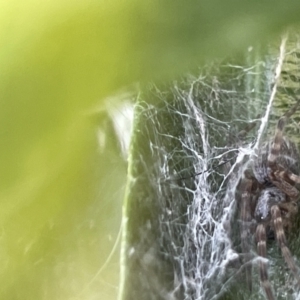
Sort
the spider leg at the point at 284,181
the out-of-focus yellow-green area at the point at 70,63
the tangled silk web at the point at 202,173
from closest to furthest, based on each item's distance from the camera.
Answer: the out-of-focus yellow-green area at the point at 70,63 → the tangled silk web at the point at 202,173 → the spider leg at the point at 284,181

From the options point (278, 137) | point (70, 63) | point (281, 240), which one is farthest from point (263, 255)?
point (70, 63)

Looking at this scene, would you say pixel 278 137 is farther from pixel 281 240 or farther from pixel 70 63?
pixel 70 63

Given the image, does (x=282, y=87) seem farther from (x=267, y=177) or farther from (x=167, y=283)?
(x=167, y=283)

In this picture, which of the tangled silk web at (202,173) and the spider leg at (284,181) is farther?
the spider leg at (284,181)

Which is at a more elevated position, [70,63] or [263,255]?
[70,63]

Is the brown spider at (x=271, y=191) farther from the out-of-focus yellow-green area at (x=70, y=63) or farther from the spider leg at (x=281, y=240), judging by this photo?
the out-of-focus yellow-green area at (x=70, y=63)

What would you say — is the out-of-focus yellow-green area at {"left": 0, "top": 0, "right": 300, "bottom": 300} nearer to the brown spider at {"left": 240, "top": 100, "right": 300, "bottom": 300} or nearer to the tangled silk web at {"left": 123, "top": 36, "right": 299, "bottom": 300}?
the tangled silk web at {"left": 123, "top": 36, "right": 299, "bottom": 300}

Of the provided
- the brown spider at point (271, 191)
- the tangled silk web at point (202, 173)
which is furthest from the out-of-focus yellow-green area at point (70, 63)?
the brown spider at point (271, 191)

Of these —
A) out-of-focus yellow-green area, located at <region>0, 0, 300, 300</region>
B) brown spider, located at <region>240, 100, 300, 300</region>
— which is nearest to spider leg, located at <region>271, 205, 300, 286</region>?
brown spider, located at <region>240, 100, 300, 300</region>
